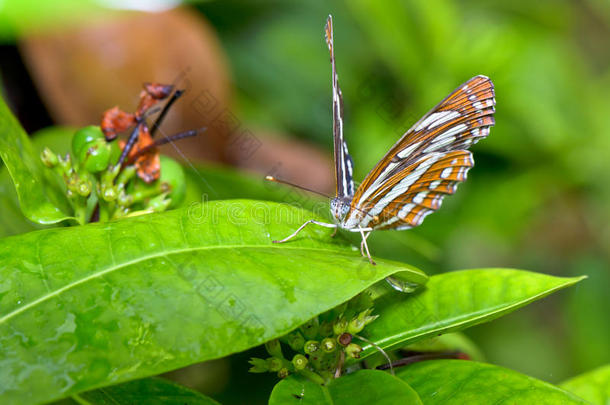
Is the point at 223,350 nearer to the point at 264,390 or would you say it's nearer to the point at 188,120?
the point at 264,390

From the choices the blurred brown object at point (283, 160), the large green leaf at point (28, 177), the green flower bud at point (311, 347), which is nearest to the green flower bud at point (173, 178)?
the large green leaf at point (28, 177)

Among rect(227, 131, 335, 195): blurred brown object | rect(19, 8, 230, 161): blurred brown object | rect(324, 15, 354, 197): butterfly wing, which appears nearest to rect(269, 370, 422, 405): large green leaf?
rect(324, 15, 354, 197): butterfly wing

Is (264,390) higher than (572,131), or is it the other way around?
(572,131)

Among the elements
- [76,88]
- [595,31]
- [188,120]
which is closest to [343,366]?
[188,120]

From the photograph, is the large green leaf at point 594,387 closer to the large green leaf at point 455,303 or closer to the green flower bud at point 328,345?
the large green leaf at point 455,303

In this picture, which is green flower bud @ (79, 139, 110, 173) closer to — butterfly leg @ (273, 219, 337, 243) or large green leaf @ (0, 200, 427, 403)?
large green leaf @ (0, 200, 427, 403)

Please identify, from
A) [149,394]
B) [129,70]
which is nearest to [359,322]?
[149,394]
